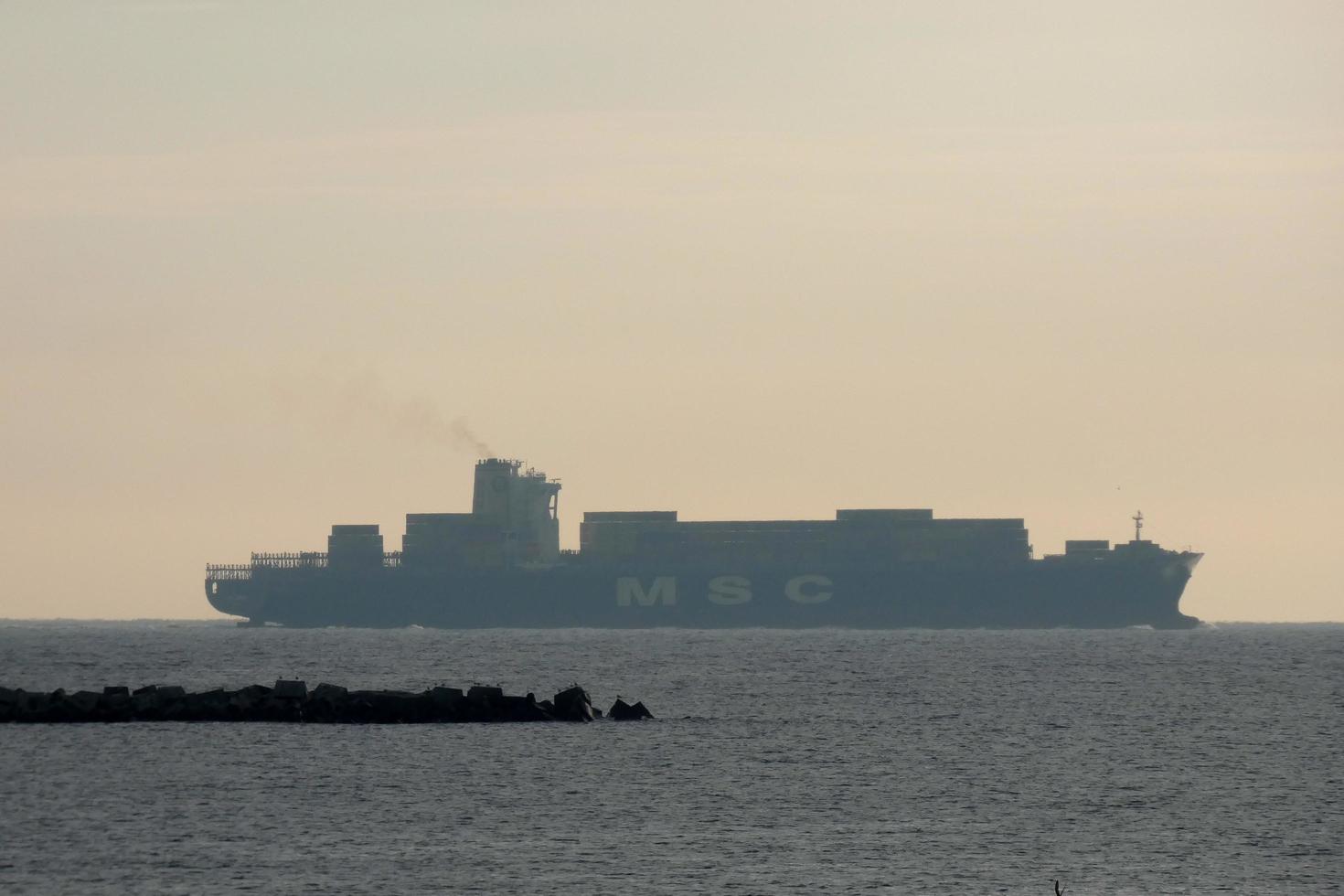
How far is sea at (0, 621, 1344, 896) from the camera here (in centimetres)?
3378

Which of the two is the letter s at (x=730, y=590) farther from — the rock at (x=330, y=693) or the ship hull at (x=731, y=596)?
the rock at (x=330, y=693)

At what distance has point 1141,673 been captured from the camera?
311 feet

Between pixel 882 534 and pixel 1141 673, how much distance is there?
5867 cm

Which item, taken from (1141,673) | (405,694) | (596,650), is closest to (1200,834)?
(405,694)

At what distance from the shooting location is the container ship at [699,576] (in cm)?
15162

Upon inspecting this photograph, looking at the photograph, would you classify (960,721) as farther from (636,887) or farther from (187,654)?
(187,654)

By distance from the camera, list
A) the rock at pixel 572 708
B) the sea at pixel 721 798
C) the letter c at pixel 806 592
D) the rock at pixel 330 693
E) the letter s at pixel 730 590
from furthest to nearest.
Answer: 1. the letter s at pixel 730 590
2. the letter c at pixel 806 592
3. the rock at pixel 330 693
4. the rock at pixel 572 708
5. the sea at pixel 721 798

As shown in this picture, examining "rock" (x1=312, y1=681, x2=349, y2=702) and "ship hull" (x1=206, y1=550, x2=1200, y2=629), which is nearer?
"rock" (x1=312, y1=681, x2=349, y2=702)

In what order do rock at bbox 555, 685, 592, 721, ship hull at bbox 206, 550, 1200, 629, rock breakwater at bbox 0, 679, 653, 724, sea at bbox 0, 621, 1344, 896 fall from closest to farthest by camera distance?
sea at bbox 0, 621, 1344, 896, rock breakwater at bbox 0, 679, 653, 724, rock at bbox 555, 685, 592, 721, ship hull at bbox 206, 550, 1200, 629

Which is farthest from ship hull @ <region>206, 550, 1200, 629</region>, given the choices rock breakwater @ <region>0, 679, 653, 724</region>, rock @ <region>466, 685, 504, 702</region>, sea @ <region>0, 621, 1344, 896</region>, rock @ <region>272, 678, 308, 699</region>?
rock @ <region>272, 678, 308, 699</region>

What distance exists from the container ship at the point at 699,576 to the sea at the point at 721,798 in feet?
232

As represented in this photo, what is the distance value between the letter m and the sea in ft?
246

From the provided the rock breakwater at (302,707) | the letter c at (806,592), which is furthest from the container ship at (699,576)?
the rock breakwater at (302,707)

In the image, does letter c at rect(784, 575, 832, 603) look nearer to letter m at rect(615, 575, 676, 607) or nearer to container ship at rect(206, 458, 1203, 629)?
container ship at rect(206, 458, 1203, 629)
